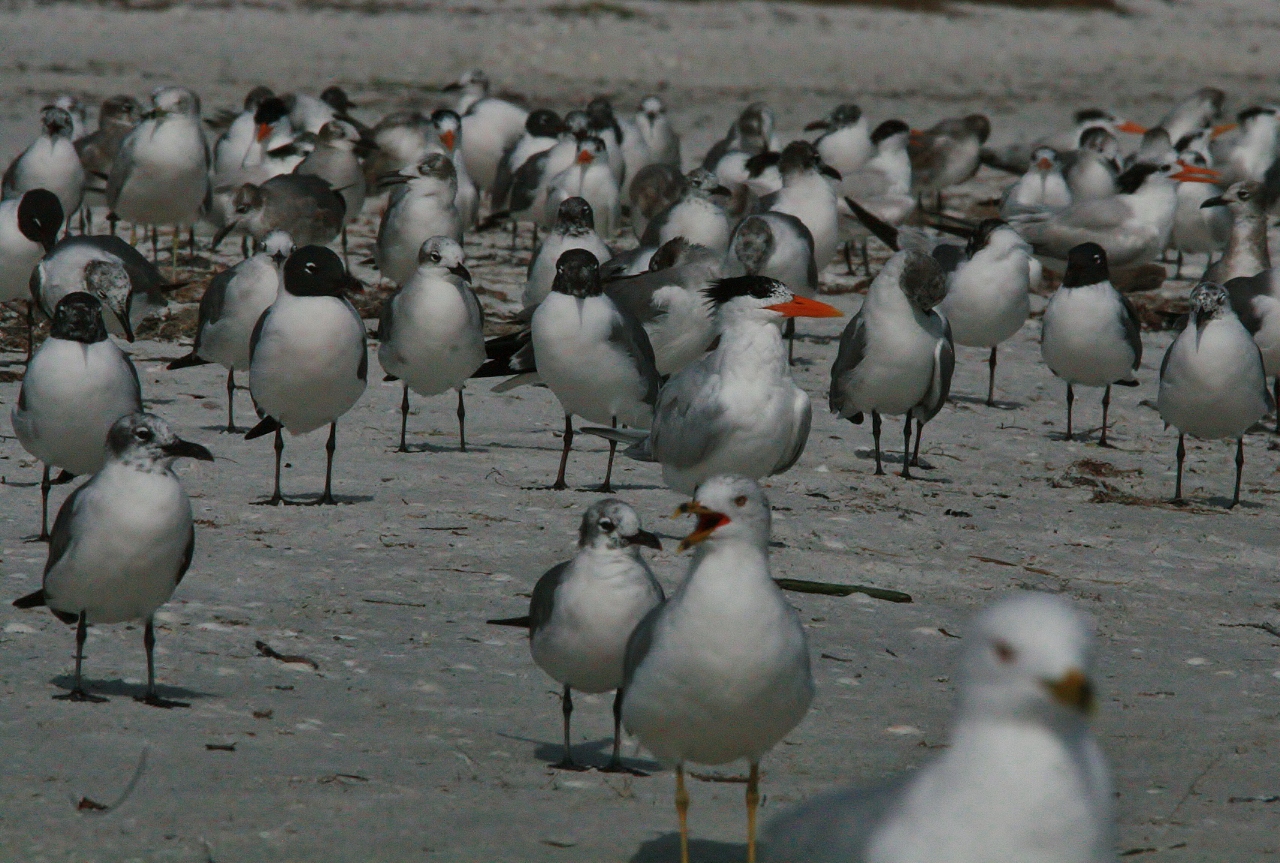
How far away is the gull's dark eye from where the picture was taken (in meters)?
3.58

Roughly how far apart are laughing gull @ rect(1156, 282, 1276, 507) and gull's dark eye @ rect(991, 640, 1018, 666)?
7157 millimetres

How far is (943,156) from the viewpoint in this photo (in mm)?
22000

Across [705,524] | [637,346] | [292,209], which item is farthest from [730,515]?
[292,209]

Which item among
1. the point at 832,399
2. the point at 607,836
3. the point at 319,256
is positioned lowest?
the point at 607,836

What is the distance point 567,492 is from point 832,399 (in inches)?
80.5

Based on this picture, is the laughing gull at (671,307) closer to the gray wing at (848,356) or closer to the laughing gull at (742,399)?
the gray wing at (848,356)

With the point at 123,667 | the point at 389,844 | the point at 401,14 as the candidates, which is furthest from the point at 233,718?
the point at 401,14

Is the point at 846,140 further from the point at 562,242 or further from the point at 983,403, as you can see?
the point at 562,242

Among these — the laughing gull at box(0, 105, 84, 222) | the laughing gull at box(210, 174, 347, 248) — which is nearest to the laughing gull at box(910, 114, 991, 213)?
the laughing gull at box(210, 174, 347, 248)

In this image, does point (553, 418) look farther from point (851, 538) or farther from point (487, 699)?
point (487, 699)

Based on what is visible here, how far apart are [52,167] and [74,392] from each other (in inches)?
326

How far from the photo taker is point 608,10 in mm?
44562

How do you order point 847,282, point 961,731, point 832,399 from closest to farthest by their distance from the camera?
point 961,731, point 832,399, point 847,282

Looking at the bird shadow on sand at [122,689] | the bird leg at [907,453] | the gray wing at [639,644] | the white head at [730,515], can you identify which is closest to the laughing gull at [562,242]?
the bird leg at [907,453]
